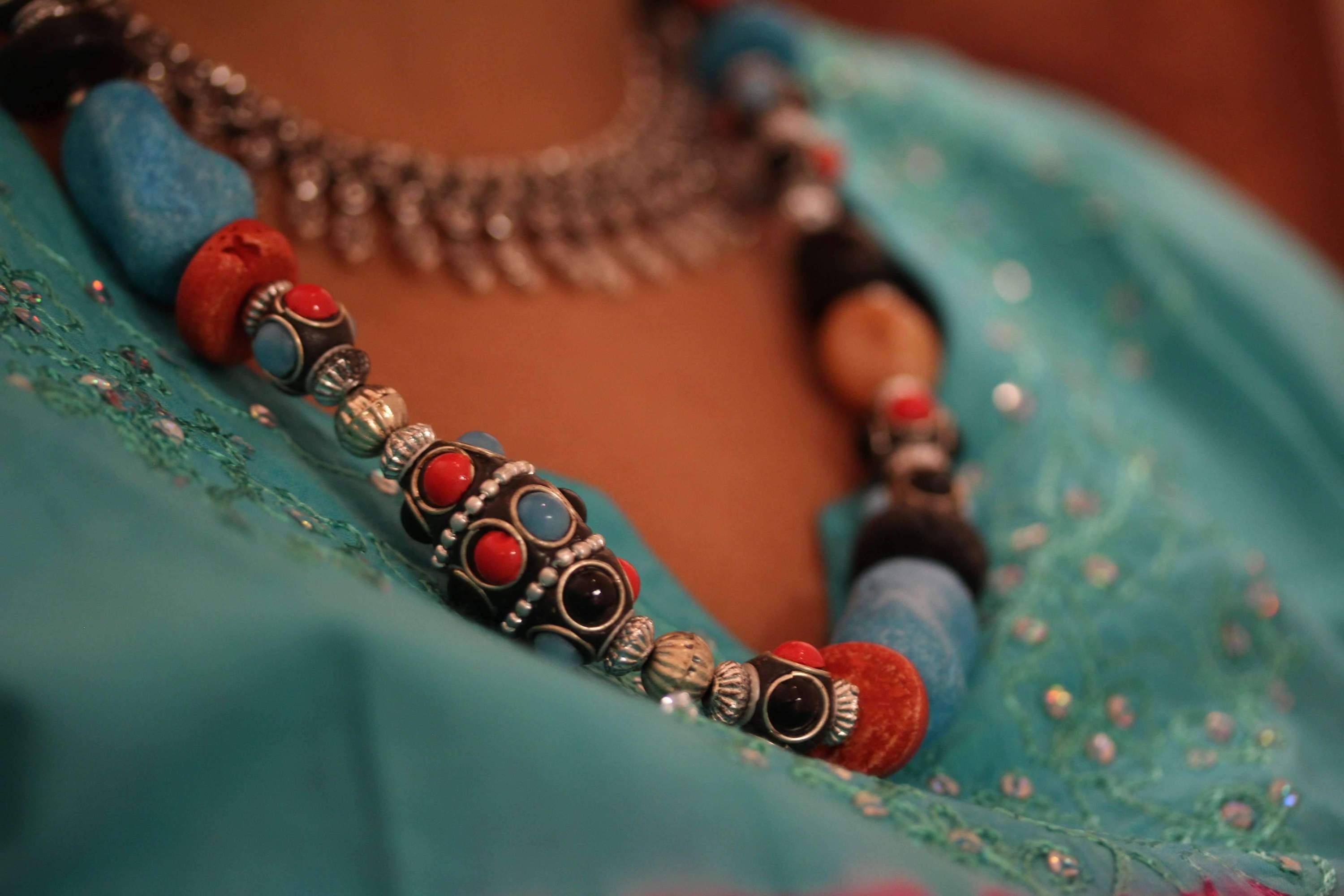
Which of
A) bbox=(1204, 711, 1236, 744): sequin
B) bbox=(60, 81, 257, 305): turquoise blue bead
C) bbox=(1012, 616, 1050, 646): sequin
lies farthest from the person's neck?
bbox=(1204, 711, 1236, 744): sequin

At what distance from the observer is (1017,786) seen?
49cm

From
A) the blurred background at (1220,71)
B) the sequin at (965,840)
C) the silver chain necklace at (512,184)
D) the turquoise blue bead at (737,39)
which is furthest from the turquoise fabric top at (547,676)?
the blurred background at (1220,71)

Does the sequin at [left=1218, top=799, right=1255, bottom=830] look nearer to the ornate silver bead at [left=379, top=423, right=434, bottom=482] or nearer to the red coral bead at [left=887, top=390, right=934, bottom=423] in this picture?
the red coral bead at [left=887, top=390, right=934, bottom=423]

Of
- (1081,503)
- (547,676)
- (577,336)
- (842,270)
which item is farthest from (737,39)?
(547,676)

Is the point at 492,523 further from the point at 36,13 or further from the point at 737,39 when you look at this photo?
the point at 737,39

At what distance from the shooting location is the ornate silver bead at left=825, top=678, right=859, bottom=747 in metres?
0.41

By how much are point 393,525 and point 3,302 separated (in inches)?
6.5

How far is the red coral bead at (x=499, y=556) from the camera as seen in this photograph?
376mm

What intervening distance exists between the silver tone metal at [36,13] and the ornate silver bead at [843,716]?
18.5 inches

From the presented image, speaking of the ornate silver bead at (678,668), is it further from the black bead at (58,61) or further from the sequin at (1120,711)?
the black bead at (58,61)

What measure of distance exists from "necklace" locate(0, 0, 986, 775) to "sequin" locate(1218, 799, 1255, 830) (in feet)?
0.46

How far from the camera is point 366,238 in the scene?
581 millimetres

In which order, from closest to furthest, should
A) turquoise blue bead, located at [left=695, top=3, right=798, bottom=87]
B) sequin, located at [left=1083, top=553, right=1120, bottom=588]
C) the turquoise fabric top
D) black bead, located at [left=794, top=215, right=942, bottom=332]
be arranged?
the turquoise fabric top, sequin, located at [left=1083, top=553, right=1120, bottom=588], black bead, located at [left=794, top=215, right=942, bottom=332], turquoise blue bead, located at [left=695, top=3, right=798, bottom=87]

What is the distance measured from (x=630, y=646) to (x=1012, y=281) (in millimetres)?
586
